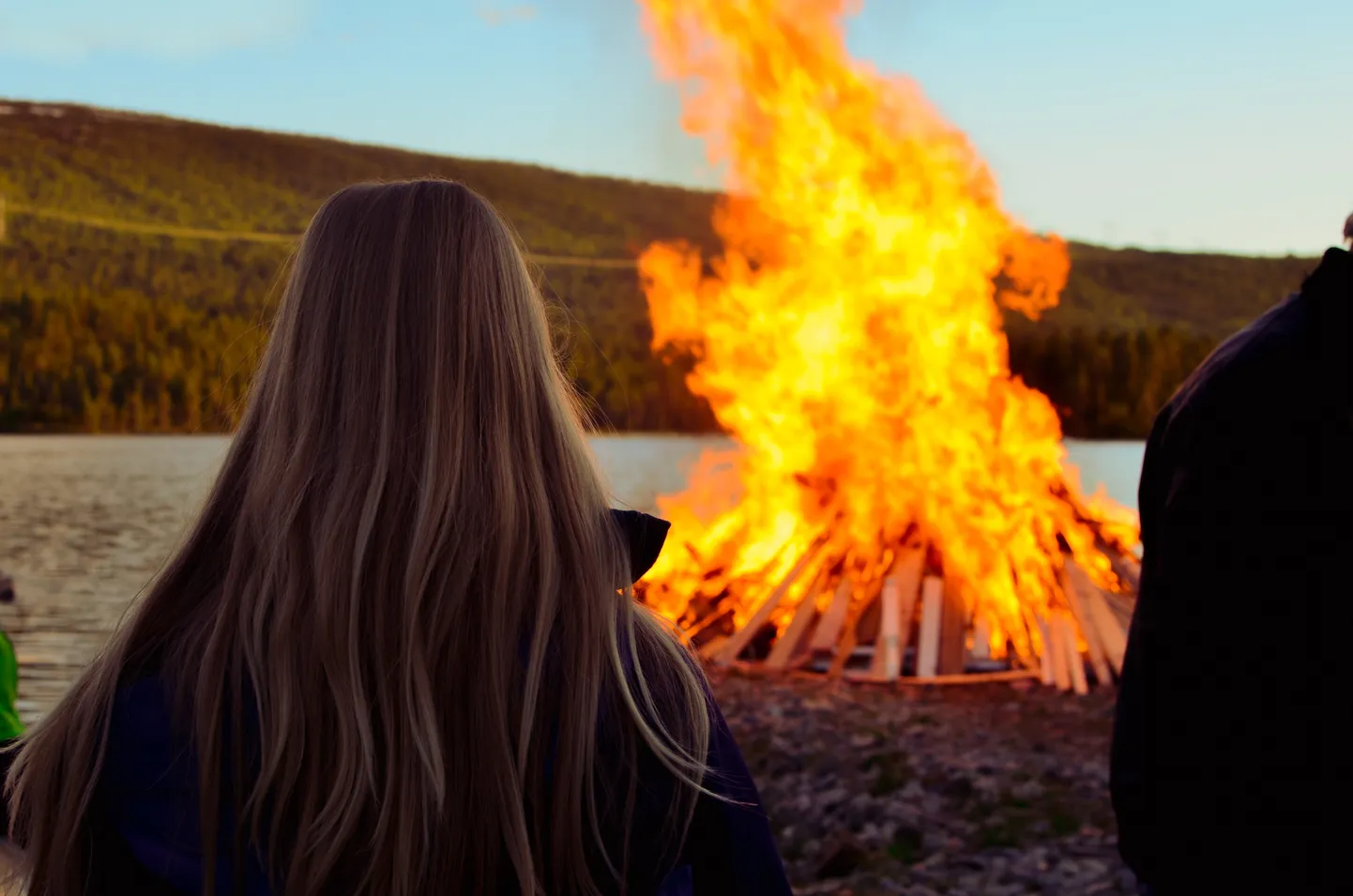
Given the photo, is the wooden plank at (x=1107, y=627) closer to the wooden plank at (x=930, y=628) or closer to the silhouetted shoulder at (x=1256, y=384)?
the wooden plank at (x=930, y=628)

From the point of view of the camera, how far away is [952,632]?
35.3 ft

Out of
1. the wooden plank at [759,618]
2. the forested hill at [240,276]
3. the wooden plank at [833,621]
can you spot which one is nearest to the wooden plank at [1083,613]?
the wooden plank at [833,621]

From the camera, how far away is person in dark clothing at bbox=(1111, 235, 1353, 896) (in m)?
2.21

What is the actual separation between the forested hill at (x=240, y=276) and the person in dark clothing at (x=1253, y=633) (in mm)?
31672

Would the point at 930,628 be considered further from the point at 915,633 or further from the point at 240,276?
the point at 240,276

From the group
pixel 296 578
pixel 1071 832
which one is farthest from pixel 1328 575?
pixel 1071 832

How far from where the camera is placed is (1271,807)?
87.3 inches

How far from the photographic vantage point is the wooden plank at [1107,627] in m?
10.4

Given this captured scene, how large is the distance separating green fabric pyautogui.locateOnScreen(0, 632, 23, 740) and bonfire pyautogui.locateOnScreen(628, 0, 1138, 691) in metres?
8.25

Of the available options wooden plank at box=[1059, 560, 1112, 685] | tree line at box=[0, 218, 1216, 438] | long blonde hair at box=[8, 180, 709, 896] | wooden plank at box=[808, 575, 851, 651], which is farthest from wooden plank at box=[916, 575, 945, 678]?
tree line at box=[0, 218, 1216, 438]

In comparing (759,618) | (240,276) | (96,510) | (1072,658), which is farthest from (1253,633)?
(240,276)

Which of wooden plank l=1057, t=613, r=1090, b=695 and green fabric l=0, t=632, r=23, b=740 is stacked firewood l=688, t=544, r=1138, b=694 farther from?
green fabric l=0, t=632, r=23, b=740

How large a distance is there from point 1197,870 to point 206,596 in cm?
177

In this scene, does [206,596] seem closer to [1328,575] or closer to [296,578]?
[296,578]
